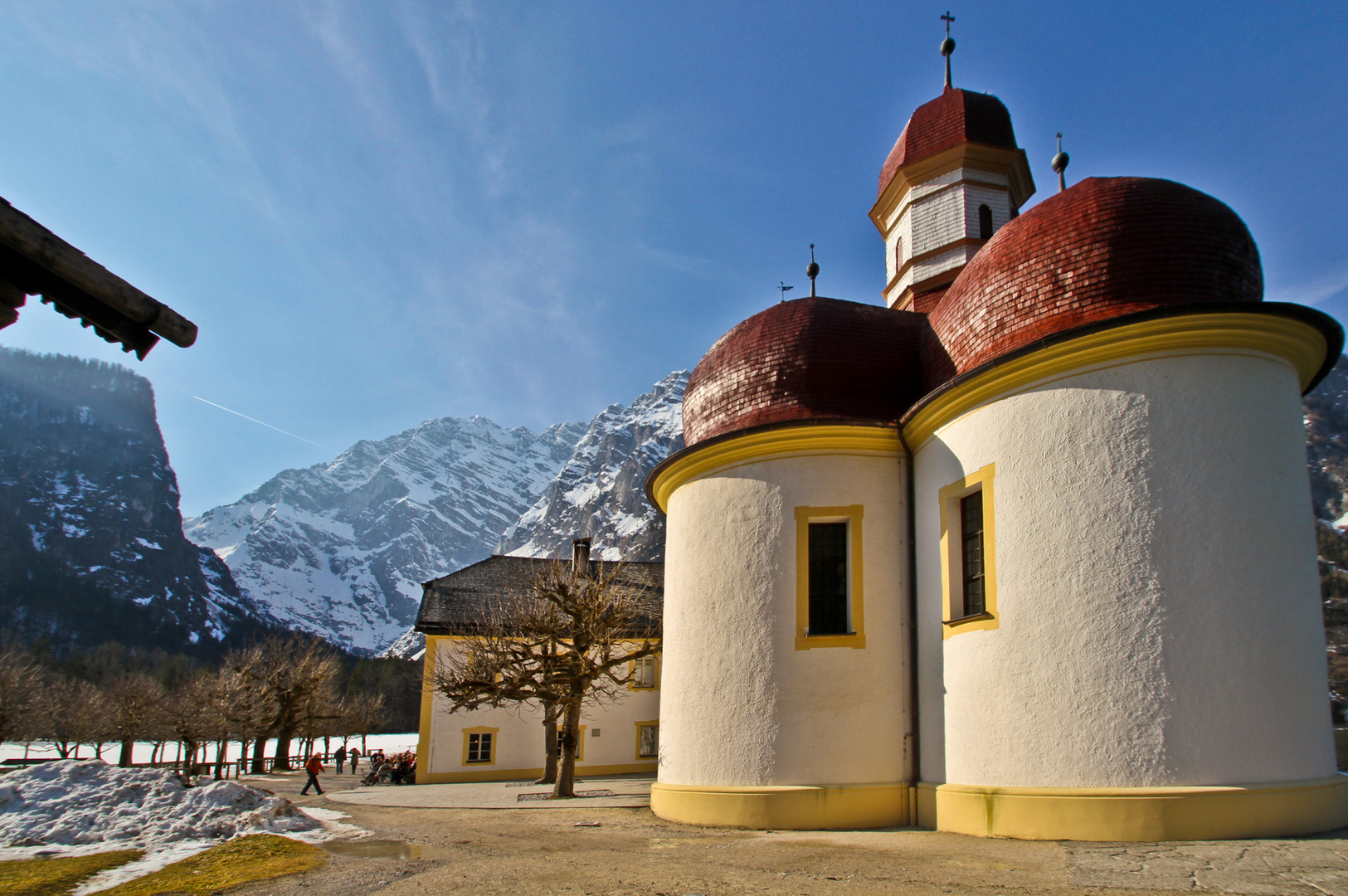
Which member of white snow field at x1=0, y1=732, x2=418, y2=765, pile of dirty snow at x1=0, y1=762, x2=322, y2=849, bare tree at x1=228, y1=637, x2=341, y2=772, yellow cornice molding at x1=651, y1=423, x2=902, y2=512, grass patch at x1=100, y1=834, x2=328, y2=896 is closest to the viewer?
grass patch at x1=100, y1=834, x2=328, y2=896

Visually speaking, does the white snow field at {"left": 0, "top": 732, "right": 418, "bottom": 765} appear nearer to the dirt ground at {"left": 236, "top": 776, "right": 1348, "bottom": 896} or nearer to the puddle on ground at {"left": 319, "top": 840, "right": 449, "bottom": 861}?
the puddle on ground at {"left": 319, "top": 840, "right": 449, "bottom": 861}

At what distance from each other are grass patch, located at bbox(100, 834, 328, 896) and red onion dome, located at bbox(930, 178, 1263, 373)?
9.46 metres

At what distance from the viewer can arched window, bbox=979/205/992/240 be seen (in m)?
17.8

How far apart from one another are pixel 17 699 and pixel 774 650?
1677 inches

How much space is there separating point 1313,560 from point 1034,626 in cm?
291

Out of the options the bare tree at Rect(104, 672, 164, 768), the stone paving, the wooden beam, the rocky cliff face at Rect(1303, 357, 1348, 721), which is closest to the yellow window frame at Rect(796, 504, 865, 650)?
the stone paving

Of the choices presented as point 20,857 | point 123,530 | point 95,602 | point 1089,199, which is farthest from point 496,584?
point 123,530

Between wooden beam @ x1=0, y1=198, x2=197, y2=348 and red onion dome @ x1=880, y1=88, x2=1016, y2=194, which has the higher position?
red onion dome @ x1=880, y1=88, x2=1016, y2=194

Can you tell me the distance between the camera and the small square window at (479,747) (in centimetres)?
2966

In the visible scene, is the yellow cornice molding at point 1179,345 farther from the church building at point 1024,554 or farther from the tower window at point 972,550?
the tower window at point 972,550

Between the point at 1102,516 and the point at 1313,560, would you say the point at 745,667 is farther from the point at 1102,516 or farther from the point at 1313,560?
the point at 1313,560

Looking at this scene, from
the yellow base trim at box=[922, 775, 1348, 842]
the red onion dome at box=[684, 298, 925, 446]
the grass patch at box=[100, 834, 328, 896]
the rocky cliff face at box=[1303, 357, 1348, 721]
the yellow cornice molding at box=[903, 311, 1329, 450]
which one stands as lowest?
the grass patch at box=[100, 834, 328, 896]

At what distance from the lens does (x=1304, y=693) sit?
8984 millimetres

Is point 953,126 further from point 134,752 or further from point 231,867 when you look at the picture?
point 134,752
